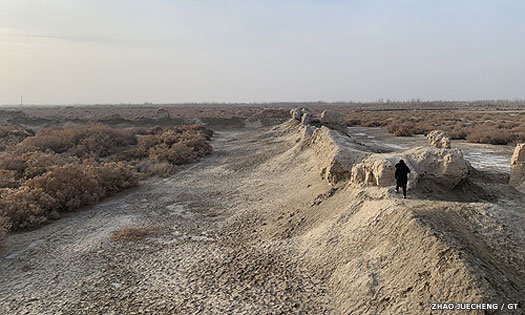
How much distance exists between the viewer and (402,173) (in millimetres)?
6289

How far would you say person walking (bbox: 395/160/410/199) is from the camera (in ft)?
20.3

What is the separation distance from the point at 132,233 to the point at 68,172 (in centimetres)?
408

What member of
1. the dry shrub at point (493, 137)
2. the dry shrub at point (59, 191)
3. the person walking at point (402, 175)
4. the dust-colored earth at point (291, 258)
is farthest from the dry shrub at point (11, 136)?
the dry shrub at point (493, 137)

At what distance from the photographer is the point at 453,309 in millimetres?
3984

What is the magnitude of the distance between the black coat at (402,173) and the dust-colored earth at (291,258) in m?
0.36

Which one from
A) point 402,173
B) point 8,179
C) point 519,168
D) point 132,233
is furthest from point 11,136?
point 519,168

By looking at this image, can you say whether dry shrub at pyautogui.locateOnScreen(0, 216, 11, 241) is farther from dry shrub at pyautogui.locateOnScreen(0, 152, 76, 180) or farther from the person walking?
the person walking

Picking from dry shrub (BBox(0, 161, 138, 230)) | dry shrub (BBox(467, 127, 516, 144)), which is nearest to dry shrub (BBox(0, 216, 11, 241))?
dry shrub (BBox(0, 161, 138, 230))

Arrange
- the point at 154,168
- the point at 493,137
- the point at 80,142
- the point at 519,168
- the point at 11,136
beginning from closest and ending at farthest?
the point at 519,168 < the point at 154,168 < the point at 80,142 < the point at 493,137 < the point at 11,136

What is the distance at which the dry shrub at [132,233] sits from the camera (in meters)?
7.89

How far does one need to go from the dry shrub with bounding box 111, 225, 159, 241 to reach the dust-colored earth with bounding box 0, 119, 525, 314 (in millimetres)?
145

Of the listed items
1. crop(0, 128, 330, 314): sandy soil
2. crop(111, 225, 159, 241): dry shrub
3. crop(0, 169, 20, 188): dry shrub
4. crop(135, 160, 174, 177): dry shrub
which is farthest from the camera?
crop(135, 160, 174, 177): dry shrub

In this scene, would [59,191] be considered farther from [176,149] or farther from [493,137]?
[493,137]

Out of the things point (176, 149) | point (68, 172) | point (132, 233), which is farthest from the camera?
point (176, 149)
